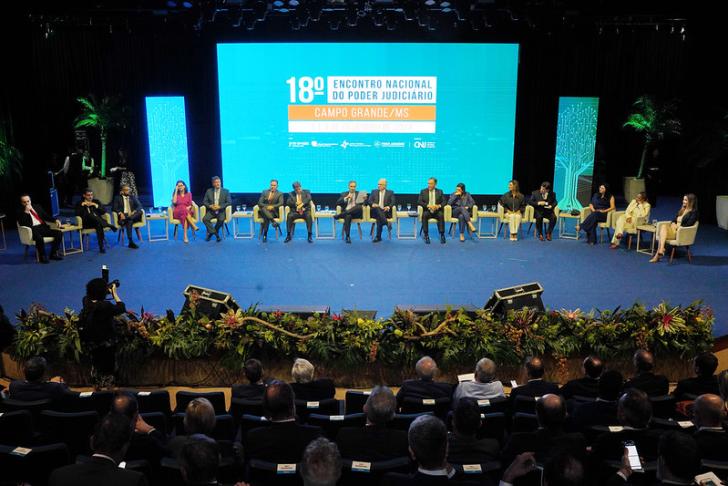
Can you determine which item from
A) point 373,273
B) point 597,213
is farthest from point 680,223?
point 373,273

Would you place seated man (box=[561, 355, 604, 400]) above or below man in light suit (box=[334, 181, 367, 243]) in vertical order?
below

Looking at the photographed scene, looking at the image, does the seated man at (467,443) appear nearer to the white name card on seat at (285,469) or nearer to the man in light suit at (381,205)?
the white name card on seat at (285,469)

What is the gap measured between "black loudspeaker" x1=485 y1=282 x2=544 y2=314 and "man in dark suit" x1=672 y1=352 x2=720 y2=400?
6.29ft

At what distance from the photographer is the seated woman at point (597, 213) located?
11875 mm

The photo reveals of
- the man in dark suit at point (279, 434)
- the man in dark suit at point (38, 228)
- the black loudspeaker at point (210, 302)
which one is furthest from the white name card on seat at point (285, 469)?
the man in dark suit at point (38, 228)

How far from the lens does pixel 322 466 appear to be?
2.99 m

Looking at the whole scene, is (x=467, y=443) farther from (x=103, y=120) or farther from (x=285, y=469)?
(x=103, y=120)

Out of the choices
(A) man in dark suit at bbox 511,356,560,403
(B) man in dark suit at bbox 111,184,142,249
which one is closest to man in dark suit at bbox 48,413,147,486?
(A) man in dark suit at bbox 511,356,560,403

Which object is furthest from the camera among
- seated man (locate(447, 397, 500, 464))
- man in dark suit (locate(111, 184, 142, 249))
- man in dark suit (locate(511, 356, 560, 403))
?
man in dark suit (locate(111, 184, 142, 249))

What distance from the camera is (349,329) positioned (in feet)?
20.3

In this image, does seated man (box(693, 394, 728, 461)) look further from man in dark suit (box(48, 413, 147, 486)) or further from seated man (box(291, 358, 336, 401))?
man in dark suit (box(48, 413, 147, 486))

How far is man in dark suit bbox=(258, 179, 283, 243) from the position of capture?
482 inches

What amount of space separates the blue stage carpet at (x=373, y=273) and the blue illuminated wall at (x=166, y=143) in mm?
2924

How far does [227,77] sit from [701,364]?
37.3 feet
